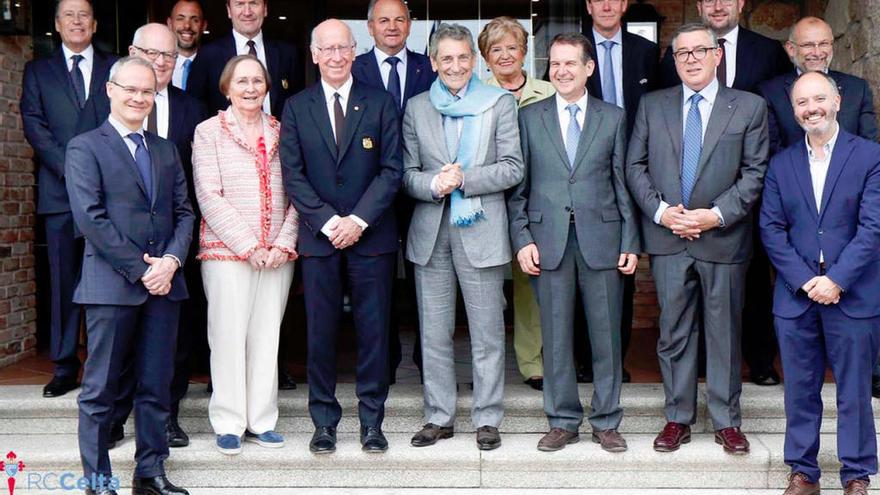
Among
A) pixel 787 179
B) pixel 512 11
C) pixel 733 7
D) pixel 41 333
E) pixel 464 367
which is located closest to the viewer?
pixel 787 179

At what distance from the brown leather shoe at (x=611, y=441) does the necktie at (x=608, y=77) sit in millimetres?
1757

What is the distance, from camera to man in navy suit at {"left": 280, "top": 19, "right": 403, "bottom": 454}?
4539 mm

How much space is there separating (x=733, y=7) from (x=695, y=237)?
1373mm

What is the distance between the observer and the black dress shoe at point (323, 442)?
4633 mm

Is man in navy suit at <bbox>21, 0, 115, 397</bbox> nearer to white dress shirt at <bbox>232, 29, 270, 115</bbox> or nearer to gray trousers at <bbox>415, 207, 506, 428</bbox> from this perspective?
white dress shirt at <bbox>232, 29, 270, 115</bbox>

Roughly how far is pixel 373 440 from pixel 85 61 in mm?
2522

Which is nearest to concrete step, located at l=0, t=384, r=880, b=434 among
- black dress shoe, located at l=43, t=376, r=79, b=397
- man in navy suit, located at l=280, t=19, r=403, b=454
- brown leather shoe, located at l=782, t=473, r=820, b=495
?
black dress shoe, located at l=43, t=376, r=79, b=397

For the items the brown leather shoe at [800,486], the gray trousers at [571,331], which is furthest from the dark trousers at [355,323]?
the brown leather shoe at [800,486]

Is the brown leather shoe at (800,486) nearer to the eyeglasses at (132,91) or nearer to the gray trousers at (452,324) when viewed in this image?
the gray trousers at (452,324)

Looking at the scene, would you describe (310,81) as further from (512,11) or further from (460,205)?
(460,205)

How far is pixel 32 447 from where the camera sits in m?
4.82

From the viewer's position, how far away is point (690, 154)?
4.59 meters

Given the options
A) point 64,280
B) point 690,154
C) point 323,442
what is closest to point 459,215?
point 690,154

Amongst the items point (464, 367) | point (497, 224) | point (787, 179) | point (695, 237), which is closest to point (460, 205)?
point (497, 224)
